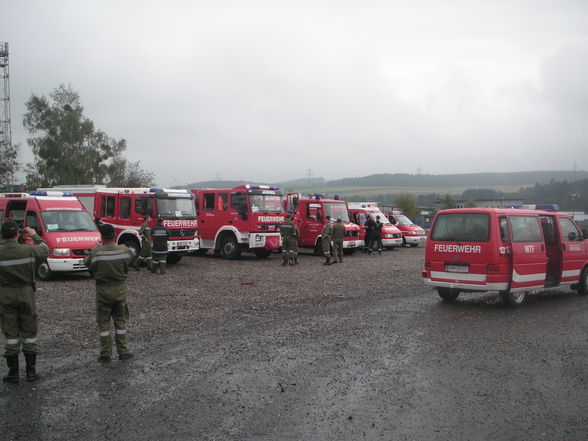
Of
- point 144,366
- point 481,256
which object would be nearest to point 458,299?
point 481,256

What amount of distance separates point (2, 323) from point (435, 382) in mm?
4885

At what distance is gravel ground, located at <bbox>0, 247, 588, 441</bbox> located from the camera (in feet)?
16.1

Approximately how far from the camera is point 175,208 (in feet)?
59.9

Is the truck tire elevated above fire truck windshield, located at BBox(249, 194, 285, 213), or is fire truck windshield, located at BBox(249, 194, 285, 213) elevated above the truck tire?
fire truck windshield, located at BBox(249, 194, 285, 213)

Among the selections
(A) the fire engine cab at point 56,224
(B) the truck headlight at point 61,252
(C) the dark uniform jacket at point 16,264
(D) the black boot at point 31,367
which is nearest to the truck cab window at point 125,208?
(A) the fire engine cab at point 56,224

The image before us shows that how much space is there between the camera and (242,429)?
189 inches

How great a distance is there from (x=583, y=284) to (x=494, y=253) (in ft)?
13.3

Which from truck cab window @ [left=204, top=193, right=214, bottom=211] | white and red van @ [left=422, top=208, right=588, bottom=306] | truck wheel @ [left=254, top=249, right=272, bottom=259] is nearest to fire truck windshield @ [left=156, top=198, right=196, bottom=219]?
truck cab window @ [left=204, top=193, right=214, bottom=211]

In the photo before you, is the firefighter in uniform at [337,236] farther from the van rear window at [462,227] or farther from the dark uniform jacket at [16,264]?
the dark uniform jacket at [16,264]

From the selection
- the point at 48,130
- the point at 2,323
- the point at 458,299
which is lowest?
the point at 458,299

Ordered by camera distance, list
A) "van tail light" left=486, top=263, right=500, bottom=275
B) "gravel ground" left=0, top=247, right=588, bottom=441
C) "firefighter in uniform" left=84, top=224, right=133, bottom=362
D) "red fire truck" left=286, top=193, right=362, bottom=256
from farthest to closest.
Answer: "red fire truck" left=286, top=193, right=362, bottom=256
"van tail light" left=486, top=263, right=500, bottom=275
"firefighter in uniform" left=84, top=224, right=133, bottom=362
"gravel ground" left=0, top=247, right=588, bottom=441

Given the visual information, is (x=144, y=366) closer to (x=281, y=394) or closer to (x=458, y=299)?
(x=281, y=394)

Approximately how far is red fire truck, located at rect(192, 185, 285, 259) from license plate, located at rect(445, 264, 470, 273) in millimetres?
10114

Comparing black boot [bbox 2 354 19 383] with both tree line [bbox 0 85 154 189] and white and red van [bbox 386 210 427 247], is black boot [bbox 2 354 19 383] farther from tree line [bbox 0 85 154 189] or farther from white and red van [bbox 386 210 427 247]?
tree line [bbox 0 85 154 189]
